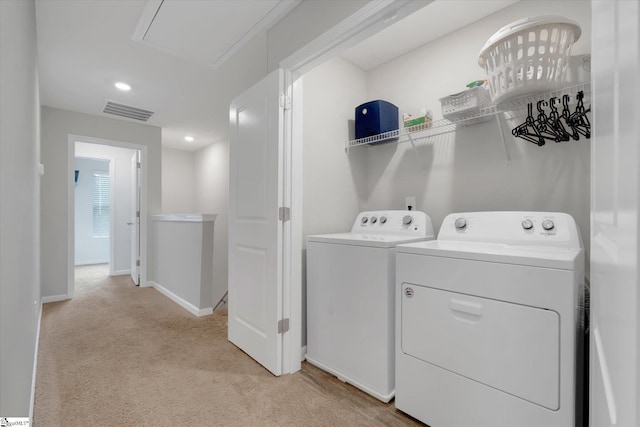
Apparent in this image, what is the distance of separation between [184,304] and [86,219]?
15.6ft

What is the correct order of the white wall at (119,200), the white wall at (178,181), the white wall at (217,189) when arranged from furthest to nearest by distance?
1. the white wall at (178,181)
2. the white wall at (217,189)
3. the white wall at (119,200)

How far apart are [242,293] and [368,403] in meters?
1.15

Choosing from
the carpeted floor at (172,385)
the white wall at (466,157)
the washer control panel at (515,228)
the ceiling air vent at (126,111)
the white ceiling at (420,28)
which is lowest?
the carpeted floor at (172,385)

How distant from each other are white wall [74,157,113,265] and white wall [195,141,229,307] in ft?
7.27

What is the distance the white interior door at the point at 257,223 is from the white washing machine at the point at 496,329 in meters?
0.82

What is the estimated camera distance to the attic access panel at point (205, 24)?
188 centimetres

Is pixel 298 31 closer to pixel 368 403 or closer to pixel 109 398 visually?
pixel 368 403

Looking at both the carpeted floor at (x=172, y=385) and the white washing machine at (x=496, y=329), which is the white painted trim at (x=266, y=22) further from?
the carpeted floor at (x=172, y=385)

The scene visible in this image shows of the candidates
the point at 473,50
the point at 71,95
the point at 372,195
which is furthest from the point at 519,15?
the point at 71,95

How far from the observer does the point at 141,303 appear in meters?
3.50

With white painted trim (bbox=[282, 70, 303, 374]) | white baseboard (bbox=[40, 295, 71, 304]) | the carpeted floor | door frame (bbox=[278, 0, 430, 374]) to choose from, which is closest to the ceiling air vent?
white baseboard (bbox=[40, 295, 71, 304])

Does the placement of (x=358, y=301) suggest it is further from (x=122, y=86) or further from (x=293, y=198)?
(x=122, y=86)

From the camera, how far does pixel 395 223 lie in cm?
209

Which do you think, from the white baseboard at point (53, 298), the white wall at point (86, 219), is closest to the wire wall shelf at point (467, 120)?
the white baseboard at point (53, 298)
